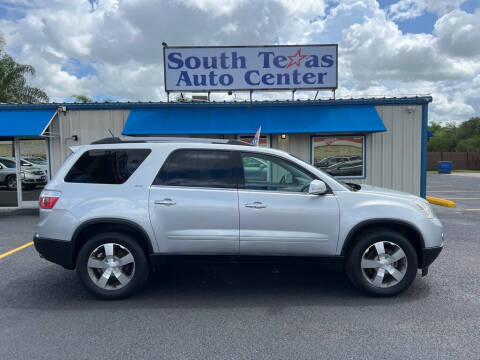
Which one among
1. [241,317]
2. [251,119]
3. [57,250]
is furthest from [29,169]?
[241,317]

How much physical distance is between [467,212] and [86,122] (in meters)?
11.7

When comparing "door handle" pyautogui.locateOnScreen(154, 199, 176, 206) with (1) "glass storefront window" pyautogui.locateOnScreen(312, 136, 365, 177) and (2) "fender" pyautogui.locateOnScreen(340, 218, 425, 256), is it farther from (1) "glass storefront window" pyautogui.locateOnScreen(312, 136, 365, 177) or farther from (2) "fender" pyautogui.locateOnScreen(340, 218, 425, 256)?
(1) "glass storefront window" pyautogui.locateOnScreen(312, 136, 365, 177)

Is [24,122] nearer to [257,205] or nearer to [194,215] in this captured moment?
[194,215]

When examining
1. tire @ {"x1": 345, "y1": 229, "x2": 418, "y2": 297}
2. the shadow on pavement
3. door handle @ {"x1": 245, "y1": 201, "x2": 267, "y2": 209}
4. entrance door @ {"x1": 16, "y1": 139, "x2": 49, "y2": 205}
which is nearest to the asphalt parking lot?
the shadow on pavement

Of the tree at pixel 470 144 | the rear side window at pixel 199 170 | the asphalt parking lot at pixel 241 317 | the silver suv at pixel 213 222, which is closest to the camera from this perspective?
the asphalt parking lot at pixel 241 317

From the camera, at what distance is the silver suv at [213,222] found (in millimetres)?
3797

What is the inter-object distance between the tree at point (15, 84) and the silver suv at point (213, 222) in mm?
21837

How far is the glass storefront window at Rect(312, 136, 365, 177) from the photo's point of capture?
34.7 ft

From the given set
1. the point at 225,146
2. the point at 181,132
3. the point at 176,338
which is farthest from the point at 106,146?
the point at 181,132

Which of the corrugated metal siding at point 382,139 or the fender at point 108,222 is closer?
the fender at point 108,222

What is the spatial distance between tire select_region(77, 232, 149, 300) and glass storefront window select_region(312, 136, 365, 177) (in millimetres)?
7711

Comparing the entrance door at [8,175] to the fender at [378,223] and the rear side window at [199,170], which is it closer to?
the rear side window at [199,170]

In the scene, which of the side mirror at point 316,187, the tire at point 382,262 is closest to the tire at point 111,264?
the side mirror at point 316,187

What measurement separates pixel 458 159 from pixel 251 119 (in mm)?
36265
